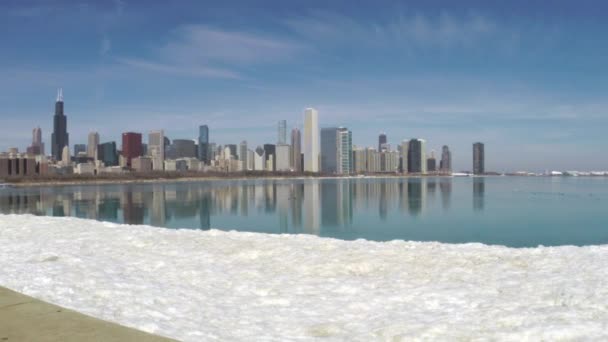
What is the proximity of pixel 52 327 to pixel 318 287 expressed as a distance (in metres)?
7.11

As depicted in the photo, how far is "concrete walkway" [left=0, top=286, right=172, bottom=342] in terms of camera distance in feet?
22.7

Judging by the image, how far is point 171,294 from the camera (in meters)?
11.7

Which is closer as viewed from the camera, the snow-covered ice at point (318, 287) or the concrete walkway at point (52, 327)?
the concrete walkway at point (52, 327)

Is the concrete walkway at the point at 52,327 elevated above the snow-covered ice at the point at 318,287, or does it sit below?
above

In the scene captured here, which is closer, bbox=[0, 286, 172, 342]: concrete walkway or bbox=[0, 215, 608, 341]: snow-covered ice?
bbox=[0, 286, 172, 342]: concrete walkway

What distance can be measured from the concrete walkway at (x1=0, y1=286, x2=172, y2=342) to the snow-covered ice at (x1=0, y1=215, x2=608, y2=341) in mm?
1222

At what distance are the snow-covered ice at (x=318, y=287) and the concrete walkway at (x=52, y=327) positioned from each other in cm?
122

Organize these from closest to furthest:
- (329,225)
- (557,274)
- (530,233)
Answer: (557,274) → (530,233) → (329,225)

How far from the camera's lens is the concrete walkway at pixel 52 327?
693 cm

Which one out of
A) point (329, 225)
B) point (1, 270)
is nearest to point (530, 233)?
point (329, 225)

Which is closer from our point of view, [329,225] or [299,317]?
[299,317]

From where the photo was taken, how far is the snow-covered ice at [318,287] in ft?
30.9

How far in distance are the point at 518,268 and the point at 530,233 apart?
30463mm

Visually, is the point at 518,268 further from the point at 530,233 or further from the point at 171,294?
the point at 530,233
